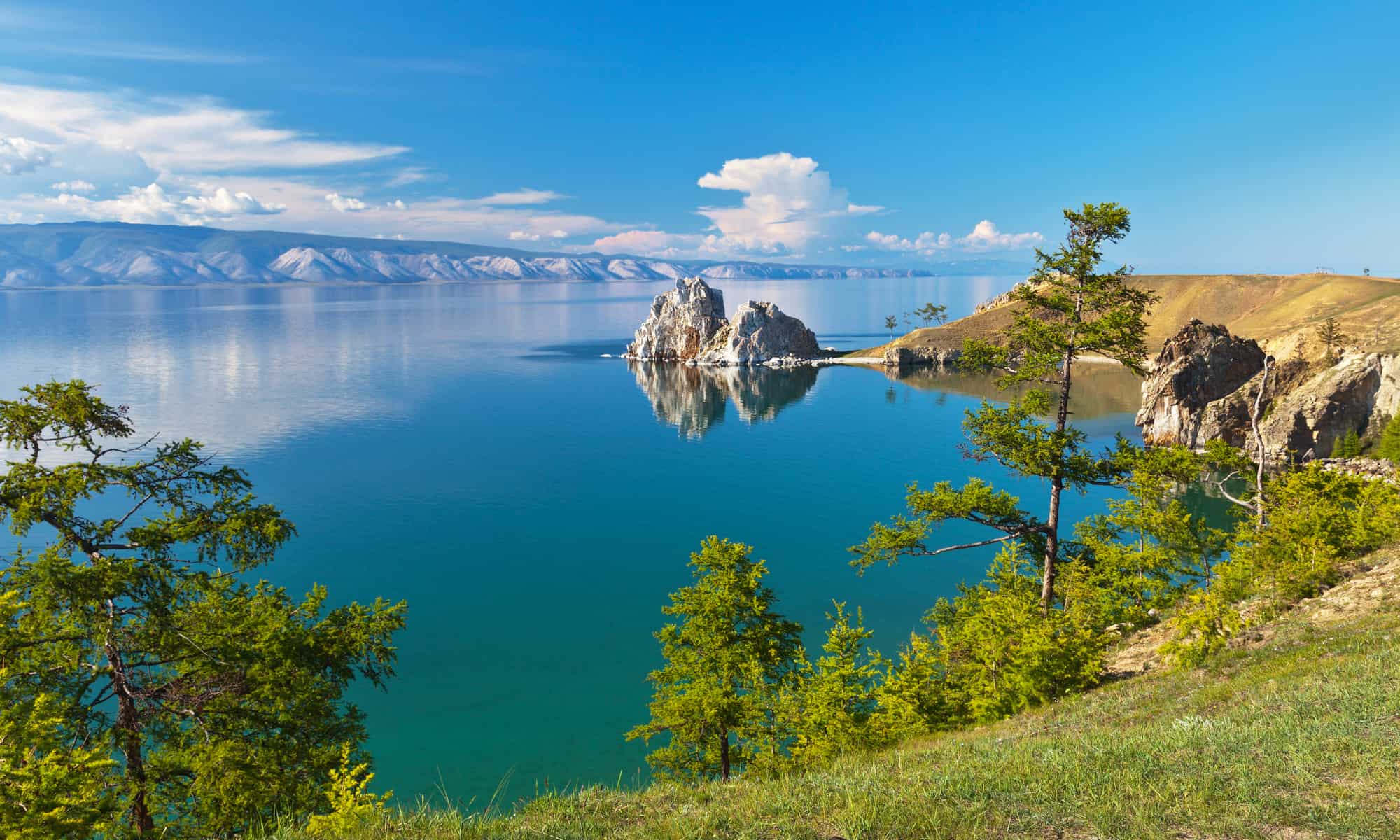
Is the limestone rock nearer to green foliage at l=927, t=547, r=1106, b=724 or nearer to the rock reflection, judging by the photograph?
the rock reflection

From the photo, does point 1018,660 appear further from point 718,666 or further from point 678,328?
point 678,328

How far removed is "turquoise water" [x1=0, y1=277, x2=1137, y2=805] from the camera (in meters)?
34.4

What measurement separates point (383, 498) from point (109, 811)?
56.6m

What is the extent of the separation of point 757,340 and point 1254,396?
117 m

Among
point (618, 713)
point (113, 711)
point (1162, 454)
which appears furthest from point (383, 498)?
point (1162, 454)

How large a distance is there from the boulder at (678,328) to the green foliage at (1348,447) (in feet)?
456

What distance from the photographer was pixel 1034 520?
28266 millimetres

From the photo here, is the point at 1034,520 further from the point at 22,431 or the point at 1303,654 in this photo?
the point at 22,431

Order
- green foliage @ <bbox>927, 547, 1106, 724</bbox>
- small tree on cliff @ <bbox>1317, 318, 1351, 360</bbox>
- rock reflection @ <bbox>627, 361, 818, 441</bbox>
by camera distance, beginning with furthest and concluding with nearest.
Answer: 1. rock reflection @ <bbox>627, 361, 818, 441</bbox>
2. small tree on cliff @ <bbox>1317, 318, 1351, 360</bbox>
3. green foliage @ <bbox>927, 547, 1106, 724</bbox>

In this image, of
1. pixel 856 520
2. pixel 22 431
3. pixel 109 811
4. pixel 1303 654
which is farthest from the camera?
pixel 856 520

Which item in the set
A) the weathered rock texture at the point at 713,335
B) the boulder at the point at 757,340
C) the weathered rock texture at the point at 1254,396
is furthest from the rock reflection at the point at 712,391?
the weathered rock texture at the point at 1254,396

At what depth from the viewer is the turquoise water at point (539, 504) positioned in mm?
34438

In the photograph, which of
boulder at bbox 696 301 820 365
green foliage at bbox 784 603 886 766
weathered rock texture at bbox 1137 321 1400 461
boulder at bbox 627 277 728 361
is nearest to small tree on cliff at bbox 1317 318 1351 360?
weathered rock texture at bbox 1137 321 1400 461

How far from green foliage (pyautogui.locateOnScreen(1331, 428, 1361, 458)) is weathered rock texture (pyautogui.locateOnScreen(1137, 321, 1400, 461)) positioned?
1.38m
